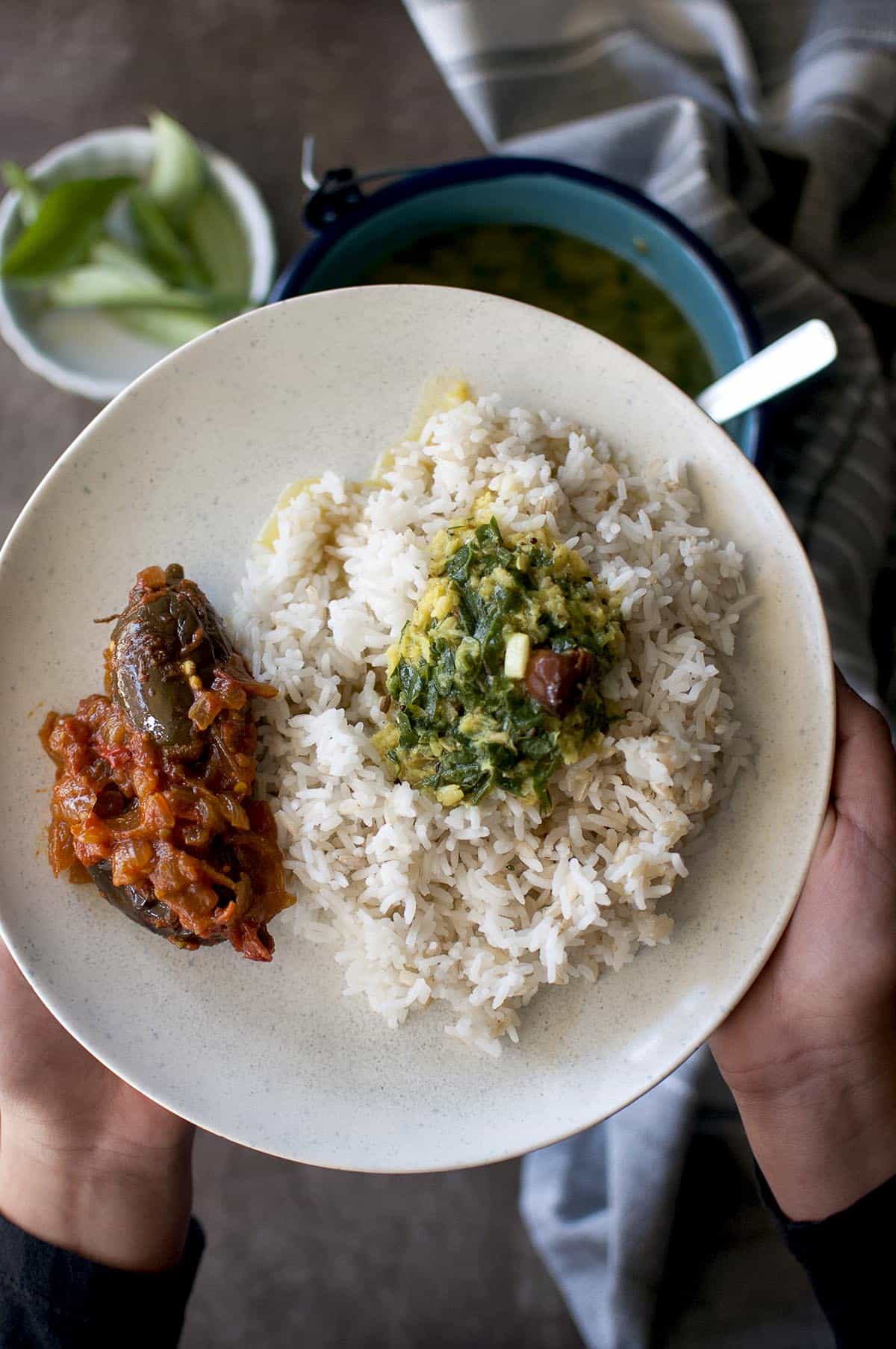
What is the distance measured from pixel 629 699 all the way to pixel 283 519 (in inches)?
34.8

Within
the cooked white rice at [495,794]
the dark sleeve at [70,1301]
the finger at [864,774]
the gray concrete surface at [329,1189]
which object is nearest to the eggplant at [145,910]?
the cooked white rice at [495,794]

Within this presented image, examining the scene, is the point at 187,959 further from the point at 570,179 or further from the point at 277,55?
the point at 277,55

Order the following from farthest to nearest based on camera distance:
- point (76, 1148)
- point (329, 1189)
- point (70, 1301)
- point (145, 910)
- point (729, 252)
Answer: point (329, 1189), point (729, 252), point (76, 1148), point (70, 1301), point (145, 910)

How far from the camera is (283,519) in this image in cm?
246

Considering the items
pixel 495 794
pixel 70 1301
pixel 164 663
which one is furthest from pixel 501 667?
pixel 70 1301

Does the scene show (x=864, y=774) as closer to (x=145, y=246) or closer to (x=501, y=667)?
(x=501, y=667)

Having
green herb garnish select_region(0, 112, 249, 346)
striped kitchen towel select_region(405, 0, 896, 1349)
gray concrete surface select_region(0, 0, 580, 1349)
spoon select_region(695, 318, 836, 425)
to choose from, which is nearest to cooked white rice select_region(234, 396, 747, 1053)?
spoon select_region(695, 318, 836, 425)

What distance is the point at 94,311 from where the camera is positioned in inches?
159

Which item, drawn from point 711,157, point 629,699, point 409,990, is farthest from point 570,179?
point 409,990

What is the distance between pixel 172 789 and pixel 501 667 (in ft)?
2.39

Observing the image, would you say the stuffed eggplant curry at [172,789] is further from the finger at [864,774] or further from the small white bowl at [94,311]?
the small white bowl at [94,311]

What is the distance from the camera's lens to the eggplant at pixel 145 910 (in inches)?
87.4

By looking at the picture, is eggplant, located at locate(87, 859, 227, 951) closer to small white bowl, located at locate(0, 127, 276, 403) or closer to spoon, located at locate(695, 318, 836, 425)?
spoon, located at locate(695, 318, 836, 425)

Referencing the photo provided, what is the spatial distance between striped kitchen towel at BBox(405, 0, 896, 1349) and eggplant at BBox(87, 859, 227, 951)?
6.08ft
